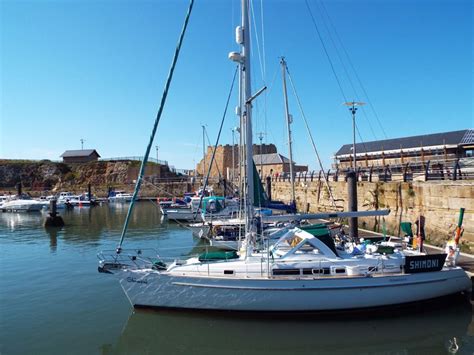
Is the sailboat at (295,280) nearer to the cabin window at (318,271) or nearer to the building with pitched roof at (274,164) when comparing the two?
the cabin window at (318,271)

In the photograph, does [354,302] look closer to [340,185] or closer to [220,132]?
[220,132]

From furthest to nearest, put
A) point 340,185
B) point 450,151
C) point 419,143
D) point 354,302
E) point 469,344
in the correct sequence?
point 419,143 → point 450,151 → point 340,185 → point 354,302 → point 469,344

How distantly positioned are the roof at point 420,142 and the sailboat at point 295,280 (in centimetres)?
3152

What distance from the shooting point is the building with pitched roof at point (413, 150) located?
35688 mm

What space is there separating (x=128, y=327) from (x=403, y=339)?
7.96 metres

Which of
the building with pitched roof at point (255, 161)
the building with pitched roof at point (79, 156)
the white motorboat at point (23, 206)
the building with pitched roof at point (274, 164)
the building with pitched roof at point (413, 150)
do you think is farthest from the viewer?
the building with pitched roof at point (79, 156)

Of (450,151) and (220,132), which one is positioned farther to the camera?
(450,151)

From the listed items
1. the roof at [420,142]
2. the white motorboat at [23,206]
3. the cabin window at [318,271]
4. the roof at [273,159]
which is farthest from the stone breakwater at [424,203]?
the roof at [273,159]

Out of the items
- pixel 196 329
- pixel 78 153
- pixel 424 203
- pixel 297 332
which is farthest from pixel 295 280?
pixel 78 153

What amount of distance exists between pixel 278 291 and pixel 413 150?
3713 centimetres

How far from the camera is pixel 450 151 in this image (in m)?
37.0

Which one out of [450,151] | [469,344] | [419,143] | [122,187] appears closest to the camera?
[469,344]

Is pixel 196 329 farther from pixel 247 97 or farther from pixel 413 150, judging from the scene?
pixel 413 150

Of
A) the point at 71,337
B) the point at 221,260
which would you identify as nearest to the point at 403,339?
the point at 221,260
